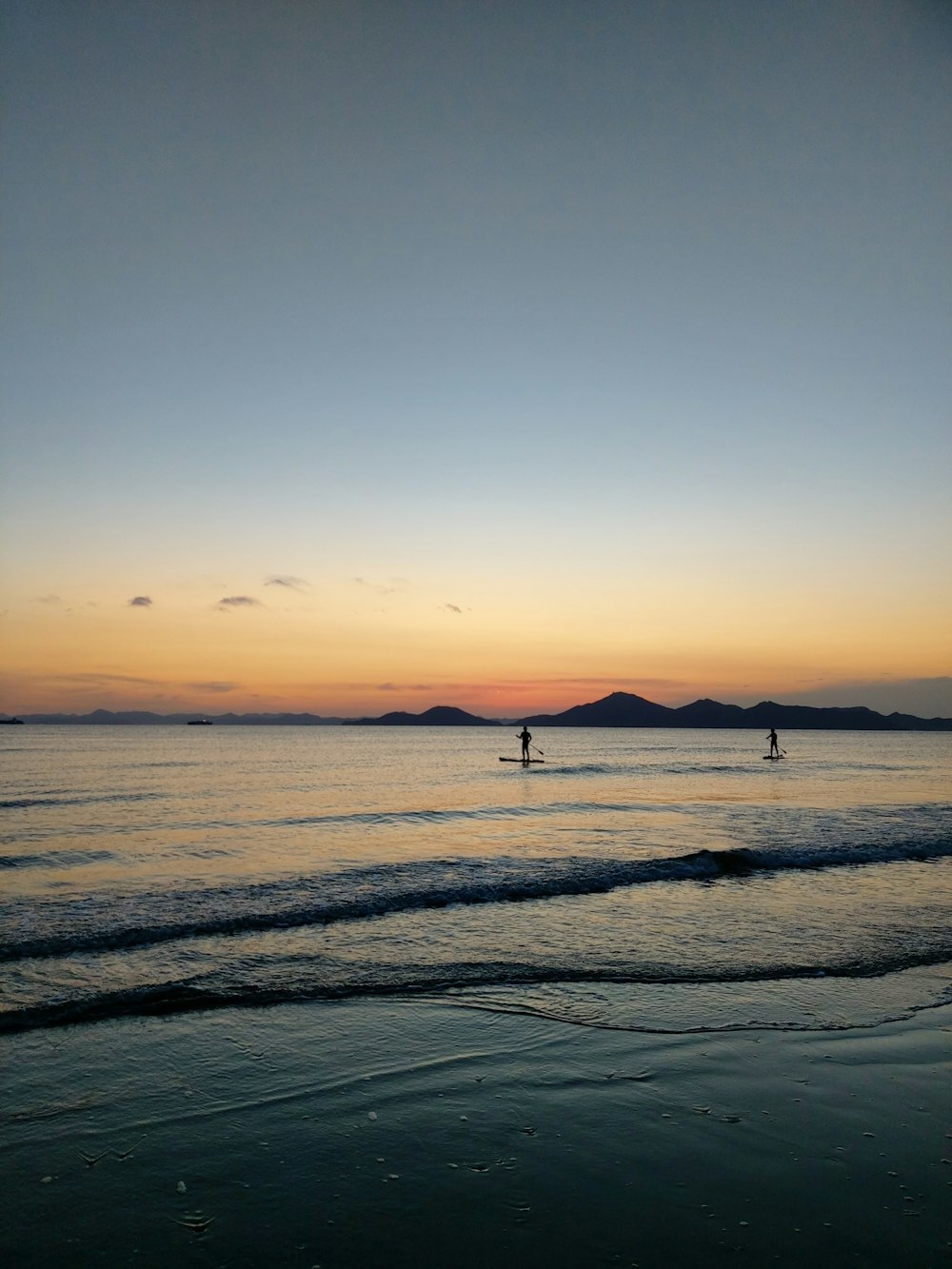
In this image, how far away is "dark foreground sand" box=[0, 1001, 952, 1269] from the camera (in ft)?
16.2

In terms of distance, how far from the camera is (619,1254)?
15.6 ft

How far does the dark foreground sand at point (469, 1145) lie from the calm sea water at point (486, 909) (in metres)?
1.06

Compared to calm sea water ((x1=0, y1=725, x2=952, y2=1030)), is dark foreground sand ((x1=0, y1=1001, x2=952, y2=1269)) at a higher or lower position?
higher

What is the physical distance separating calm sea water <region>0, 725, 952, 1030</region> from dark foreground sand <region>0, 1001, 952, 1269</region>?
1064 mm

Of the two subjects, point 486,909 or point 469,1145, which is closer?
point 469,1145

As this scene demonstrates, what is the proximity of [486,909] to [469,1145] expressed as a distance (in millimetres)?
9331

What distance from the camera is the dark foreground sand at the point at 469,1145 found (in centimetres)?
494

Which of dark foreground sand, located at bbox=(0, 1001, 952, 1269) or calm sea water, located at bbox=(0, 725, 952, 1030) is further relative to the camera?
calm sea water, located at bbox=(0, 725, 952, 1030)

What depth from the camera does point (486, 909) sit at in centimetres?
1541

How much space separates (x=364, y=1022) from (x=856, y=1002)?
20.3 feet

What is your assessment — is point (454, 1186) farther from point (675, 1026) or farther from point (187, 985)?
point (187, 985)

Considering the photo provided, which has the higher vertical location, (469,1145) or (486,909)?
(469,1145)

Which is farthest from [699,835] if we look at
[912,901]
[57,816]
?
[57,816]

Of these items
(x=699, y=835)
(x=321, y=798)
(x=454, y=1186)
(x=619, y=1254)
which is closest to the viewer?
(x=619, y=1254)
